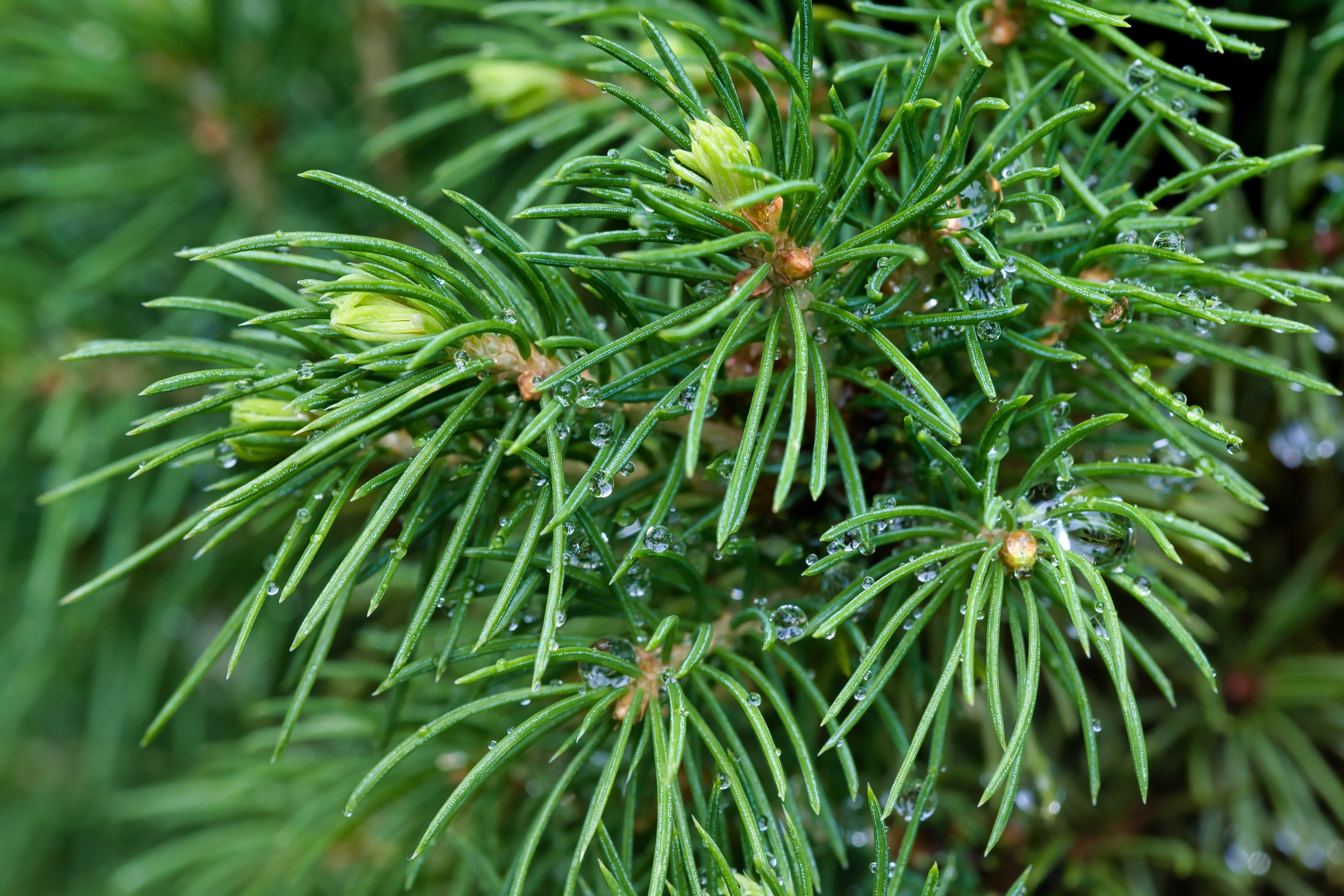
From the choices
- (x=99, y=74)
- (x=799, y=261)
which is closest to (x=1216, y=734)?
(x=799, y=261)

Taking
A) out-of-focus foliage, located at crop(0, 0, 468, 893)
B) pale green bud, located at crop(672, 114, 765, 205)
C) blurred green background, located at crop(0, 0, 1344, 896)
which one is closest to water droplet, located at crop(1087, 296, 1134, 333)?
pale green bud, located at crop(672, 114, 765, 205)

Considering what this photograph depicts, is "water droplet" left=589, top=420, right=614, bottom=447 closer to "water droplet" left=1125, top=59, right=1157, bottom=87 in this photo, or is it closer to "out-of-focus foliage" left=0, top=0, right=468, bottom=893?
"water droplet" left=1125, top=59, right=1157, bottom=87

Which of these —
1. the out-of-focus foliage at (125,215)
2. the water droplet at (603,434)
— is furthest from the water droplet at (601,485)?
the out-of-focus foliage at (125,215)

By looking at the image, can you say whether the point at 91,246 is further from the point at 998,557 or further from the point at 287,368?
the point at 998,557

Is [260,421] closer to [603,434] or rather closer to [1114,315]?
[603,434]

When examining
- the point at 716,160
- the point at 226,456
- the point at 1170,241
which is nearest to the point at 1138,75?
the point at 1170,241
